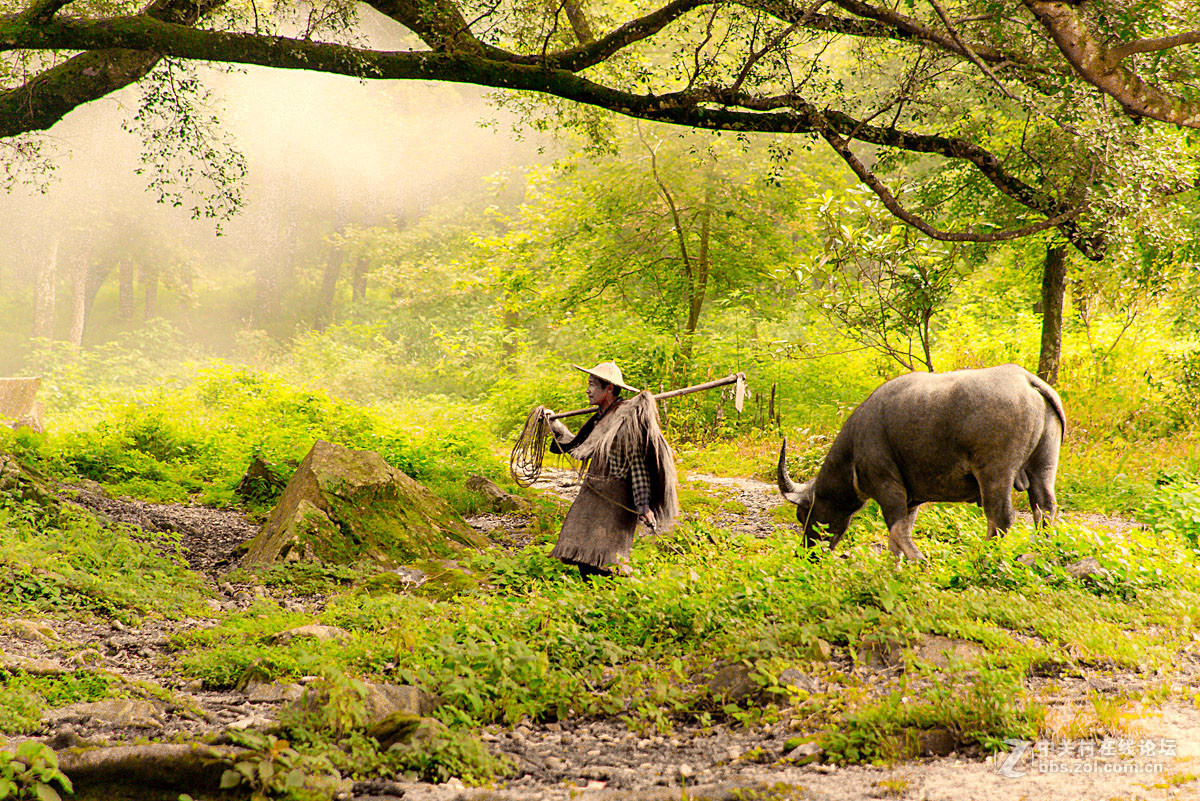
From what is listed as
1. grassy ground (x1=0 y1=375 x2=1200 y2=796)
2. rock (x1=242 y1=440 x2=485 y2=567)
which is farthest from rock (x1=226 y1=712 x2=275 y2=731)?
rock (x1=242 y1=440 x2=485 y2=567)

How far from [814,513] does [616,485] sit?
2287 millimetres

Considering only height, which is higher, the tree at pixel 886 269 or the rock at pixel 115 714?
the tree at pixel 886 269

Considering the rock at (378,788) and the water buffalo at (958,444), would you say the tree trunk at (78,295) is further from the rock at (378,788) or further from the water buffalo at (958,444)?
the rock at (378,788)

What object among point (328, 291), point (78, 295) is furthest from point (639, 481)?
point (78, 295)

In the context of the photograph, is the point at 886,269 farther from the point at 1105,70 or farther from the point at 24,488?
the point at 24,488

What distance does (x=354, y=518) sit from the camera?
814 centimetres

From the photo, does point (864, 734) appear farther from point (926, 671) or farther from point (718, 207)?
point (718, 207)

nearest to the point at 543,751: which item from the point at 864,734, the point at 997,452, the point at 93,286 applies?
the point at 864,734

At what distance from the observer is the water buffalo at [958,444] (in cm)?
639

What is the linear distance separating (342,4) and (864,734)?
9285 millimetres

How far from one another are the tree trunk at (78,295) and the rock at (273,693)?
36.1m

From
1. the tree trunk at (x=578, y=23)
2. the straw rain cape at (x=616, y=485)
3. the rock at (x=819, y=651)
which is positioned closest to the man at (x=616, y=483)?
the straw rain cape at (x=616, y=485)

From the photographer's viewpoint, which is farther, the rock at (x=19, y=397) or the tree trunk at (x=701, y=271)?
the tree trunk at (x=701, y=271)

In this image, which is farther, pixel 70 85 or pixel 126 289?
pixel 126 289
